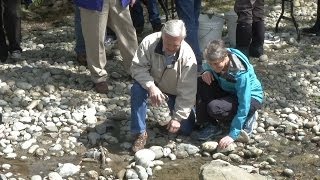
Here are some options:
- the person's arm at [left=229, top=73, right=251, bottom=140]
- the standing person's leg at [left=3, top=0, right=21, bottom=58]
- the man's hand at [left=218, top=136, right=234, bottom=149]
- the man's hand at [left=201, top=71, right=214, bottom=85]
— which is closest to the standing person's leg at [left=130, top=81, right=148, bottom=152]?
the man's hand at [left=201, top=71, right=214, bottom=85]

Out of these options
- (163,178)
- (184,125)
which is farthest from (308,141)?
(163,178)

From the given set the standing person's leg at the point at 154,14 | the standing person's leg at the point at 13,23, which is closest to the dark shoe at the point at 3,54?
the standing person's leg at the point at 13,23

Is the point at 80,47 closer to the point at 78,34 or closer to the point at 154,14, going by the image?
the point at 78,34

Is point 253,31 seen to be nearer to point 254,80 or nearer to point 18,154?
point 254,80

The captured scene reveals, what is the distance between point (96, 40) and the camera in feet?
19.4

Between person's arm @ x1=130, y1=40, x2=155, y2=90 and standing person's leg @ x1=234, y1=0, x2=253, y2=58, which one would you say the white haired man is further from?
standing person's leg @ x1=234, y1=0, x2=253, y2=58

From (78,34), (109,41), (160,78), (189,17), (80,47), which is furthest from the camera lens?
(109,41)

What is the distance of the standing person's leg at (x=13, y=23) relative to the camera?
259 inches

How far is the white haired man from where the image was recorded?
488 centimetres

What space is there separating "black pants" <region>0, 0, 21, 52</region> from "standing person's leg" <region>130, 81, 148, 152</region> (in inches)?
90.7

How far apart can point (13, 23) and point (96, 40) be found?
134 cm

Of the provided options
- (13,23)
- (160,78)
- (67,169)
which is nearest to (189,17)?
(160,78)

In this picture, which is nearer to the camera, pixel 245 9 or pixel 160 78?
pixel 160 78

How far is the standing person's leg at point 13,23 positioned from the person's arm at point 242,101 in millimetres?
2957
